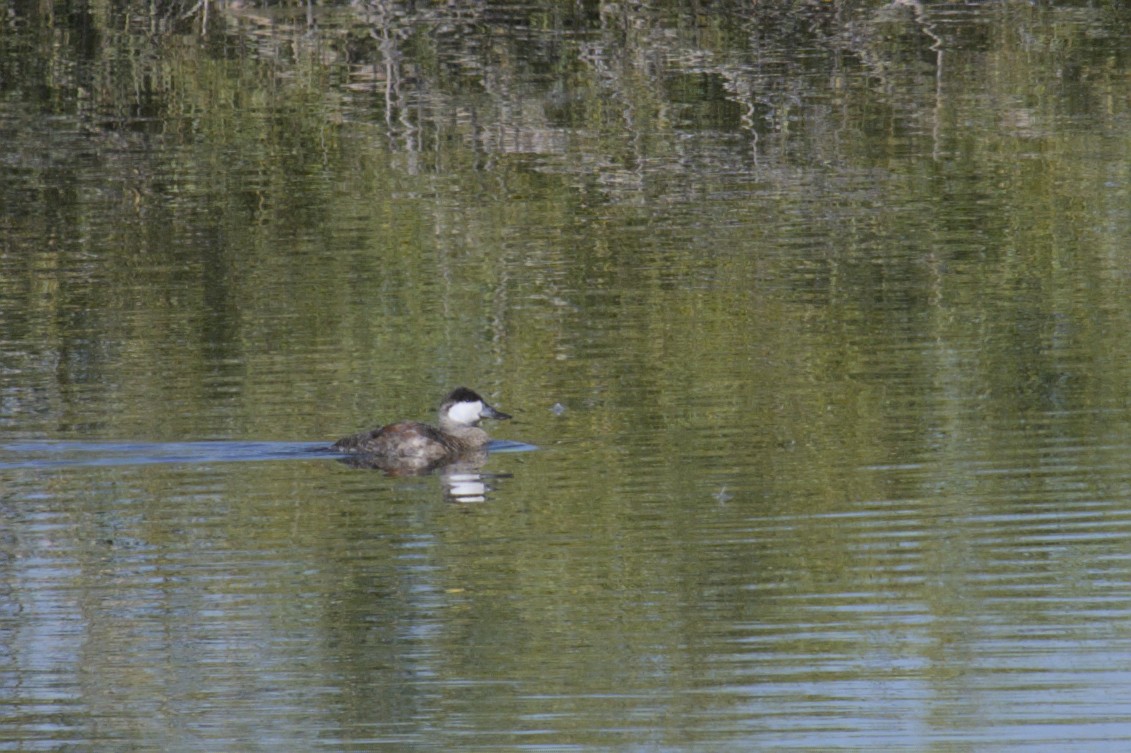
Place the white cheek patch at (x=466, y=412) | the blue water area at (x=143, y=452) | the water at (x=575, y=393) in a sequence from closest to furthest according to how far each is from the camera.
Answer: the water at (x=575, y=393) < the blue water area at (x=143, y=452) < the white cheek patch at (x=466, y=412)

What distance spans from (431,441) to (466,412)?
1.38 ft

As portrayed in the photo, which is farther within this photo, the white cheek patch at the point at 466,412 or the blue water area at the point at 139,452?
the white cheek patch at the point at 466,412

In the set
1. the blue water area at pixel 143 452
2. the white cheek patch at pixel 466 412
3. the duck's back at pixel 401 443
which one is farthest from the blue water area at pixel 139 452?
the white cheek patch at pixel 466 412

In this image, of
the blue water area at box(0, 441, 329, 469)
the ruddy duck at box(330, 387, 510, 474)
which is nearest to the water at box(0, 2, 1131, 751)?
the blue water area at box(0, 441, 329, 469)

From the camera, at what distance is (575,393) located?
14.2 m

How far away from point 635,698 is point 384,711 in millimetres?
915

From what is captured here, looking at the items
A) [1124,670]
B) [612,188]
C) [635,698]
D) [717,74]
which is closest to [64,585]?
[635,698]

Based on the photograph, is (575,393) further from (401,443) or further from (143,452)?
(143,452)

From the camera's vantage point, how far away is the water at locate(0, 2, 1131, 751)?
841 cm

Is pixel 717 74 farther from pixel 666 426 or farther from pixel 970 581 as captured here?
pixel 970 581

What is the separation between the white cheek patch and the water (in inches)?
13.0

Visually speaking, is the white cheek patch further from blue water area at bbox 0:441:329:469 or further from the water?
blue water area at bbox 0:441:329:469

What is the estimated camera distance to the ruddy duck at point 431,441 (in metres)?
12.8

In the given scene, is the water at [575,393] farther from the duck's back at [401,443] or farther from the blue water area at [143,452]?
the duck's back at [401,443]
